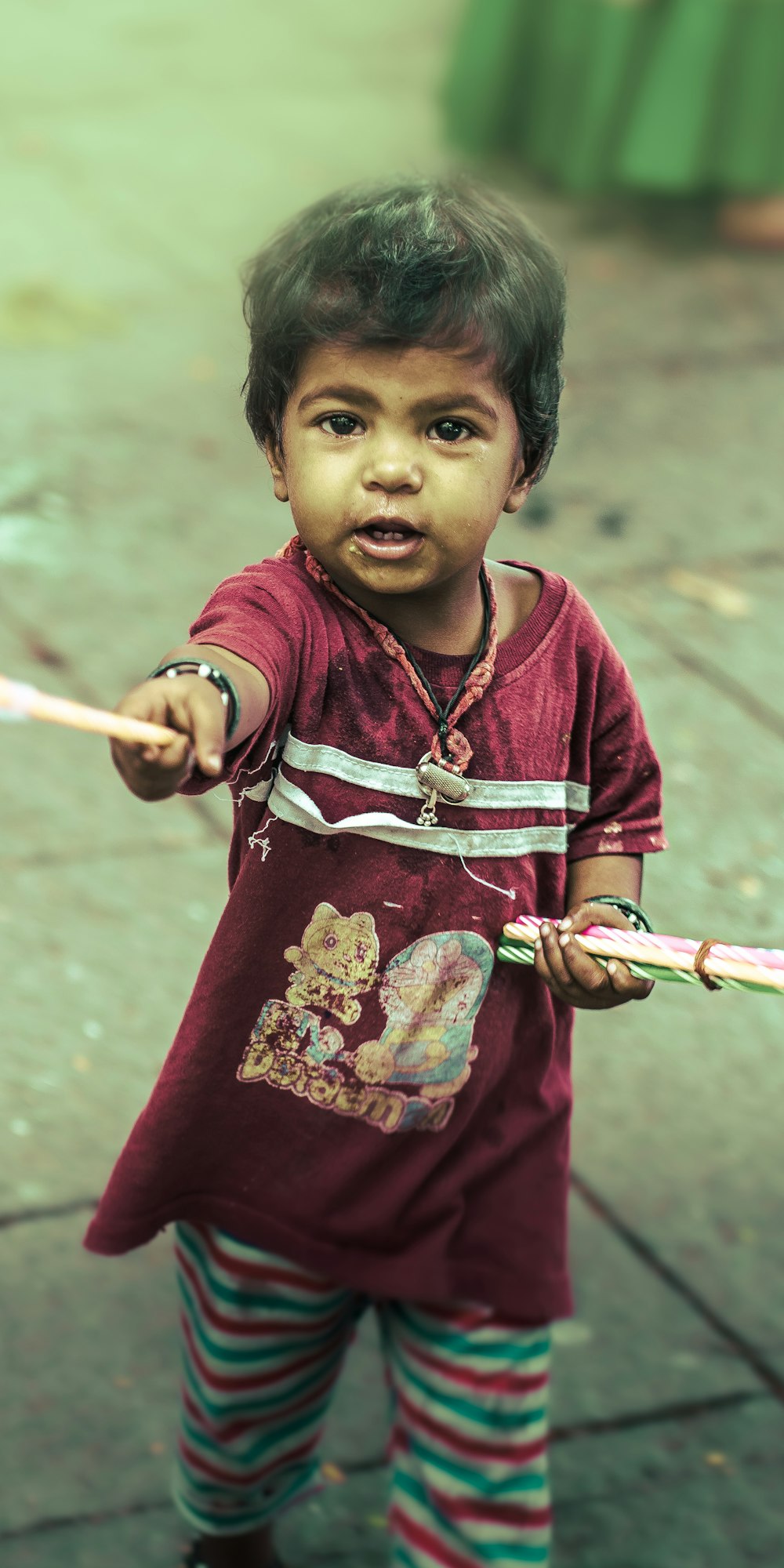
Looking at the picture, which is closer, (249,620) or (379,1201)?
(249,620)

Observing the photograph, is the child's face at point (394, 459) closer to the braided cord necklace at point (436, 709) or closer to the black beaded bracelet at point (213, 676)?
the braided cord necklace at point (436, 709)

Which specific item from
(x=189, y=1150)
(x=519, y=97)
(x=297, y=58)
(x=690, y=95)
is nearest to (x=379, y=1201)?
(x=189, y=1150)

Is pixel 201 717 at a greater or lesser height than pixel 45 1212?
greater

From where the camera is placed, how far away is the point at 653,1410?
268 centimetres

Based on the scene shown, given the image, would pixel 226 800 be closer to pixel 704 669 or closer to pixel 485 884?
pixel 704 669

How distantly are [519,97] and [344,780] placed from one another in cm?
646

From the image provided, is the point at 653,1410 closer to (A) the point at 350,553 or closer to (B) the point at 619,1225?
(B) the point at 619,1225

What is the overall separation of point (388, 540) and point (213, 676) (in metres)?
0.24

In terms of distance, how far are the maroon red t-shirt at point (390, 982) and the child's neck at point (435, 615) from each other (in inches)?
1.2

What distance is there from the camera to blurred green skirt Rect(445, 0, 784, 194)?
6859 mm

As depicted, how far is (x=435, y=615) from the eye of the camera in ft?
6.10

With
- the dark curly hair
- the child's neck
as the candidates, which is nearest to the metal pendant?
the child's neck

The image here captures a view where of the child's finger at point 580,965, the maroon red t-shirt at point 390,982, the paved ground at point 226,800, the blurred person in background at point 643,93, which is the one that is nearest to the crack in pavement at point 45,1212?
the paved ground at point 226,800

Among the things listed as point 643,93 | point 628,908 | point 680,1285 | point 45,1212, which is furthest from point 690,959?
point 643,93
